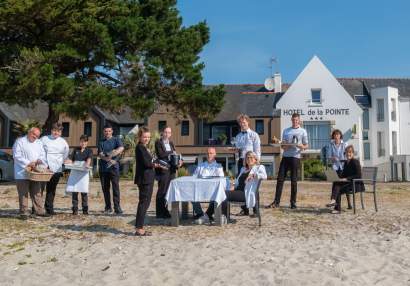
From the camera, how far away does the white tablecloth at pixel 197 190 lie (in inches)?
304

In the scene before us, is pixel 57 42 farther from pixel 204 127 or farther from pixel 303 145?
pixel 204 127

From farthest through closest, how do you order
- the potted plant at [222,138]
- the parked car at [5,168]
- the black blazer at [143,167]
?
the potted plant at [222,138] → the parked car at [5,168] → the black blazer at [143,167]

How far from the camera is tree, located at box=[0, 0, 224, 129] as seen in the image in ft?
60.4

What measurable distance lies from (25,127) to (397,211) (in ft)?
90.1

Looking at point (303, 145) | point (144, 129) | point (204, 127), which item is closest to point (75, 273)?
point (144, 129)

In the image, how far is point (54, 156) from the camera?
9180mm

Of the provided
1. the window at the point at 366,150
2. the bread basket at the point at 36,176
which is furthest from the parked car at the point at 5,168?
the window at the point at 366,150

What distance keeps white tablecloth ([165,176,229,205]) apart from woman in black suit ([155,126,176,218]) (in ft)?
2.56

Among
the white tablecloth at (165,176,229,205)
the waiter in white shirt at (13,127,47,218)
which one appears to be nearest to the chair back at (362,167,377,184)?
the white tablecloth at (165,176,229,205)

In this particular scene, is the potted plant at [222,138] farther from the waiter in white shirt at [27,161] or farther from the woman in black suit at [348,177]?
the waiter in white shirt at [27,161]

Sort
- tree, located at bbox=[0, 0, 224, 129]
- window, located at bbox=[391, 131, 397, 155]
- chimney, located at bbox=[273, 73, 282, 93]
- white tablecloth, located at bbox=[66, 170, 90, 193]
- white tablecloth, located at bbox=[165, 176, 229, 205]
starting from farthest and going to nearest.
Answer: chimney, located at bbox=[273, 73, 282, 93]
window, located at bbox=[391, 131, 397, 155]
tree, located at bbox=[0, 0, 224, 129]
white tablecloth, located at bbox=[66, 170, 90, 193]
white tablecloth, located at bbox=[165, 176, 229, 205]

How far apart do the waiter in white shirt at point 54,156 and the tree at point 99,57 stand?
930cm

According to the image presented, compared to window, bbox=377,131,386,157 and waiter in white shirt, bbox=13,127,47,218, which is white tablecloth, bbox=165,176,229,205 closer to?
waiter in white shirt, bbox=13,127,47,218

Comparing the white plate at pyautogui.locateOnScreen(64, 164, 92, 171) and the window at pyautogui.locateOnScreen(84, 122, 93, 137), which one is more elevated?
the window at pyautogui.locateOnScreen(84, 122, 93, 137)
